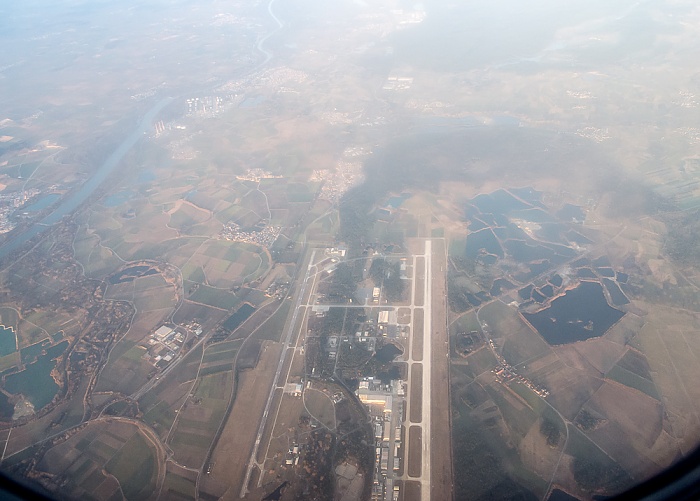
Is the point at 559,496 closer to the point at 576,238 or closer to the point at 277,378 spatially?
the point at 277,378

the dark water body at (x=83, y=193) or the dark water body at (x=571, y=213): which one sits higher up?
the dark water body at (x=83, y=193)

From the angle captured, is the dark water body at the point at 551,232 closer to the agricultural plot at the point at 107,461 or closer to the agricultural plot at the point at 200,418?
the agricultural plot at the point at 200,418

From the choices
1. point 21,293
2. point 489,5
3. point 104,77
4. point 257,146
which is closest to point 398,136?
point 257,146

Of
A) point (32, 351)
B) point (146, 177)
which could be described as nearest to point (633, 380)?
point (32, 351)

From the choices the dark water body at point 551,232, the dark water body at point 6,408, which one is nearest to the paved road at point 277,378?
the dark water body at point 6,408

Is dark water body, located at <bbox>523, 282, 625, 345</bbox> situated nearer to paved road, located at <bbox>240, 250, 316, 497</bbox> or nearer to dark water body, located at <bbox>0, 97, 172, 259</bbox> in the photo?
paved road, located at <bbox>240, 250, 316, 497</bbox>
